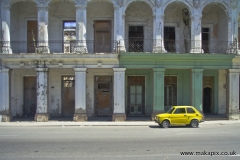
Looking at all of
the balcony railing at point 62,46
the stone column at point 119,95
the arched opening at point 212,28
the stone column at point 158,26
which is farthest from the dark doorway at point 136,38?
the arched opening at point 212,28

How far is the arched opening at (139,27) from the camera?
21156 mm

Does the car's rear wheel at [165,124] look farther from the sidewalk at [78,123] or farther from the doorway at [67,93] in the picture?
the doorway at [67,93]

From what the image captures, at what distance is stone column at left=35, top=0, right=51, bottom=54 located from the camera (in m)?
19.1

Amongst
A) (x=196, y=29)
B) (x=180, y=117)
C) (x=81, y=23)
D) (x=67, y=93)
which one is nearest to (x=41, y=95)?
(x=67, y=93)

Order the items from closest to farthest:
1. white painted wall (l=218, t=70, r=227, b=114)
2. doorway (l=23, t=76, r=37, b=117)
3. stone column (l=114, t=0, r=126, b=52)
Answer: stone column (l=114, t=0, r=126, b=52) → doorway (l=23, t=76, r=37, b=117) → white painted wall (l=218, t=70, r=227, b=114)

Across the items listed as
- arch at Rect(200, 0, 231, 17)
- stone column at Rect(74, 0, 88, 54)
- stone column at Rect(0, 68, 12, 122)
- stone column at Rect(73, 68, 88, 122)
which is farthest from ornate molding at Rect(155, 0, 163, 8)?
stone column at Rect(0, 68, 12, 122)

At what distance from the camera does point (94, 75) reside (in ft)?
70.5

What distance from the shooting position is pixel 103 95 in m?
21.7

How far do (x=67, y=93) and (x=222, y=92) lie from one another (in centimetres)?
1230

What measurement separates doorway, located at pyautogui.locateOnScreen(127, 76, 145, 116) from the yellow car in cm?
574

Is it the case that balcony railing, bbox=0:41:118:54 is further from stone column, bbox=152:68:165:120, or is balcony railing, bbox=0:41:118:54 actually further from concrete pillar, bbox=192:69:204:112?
concrete pillar, bbox=192:69:204:112

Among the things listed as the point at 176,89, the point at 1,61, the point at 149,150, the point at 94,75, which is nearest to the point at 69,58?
the point at 94,75

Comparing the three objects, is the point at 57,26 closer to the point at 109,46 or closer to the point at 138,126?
the point at 109,46

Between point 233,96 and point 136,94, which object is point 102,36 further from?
point 233,96
